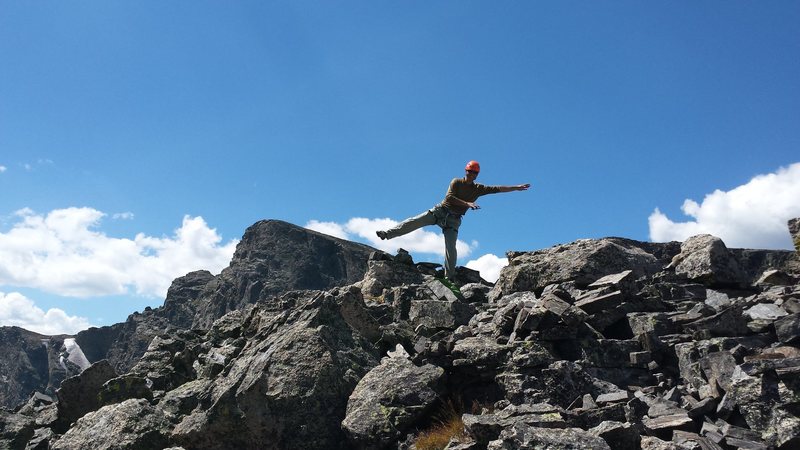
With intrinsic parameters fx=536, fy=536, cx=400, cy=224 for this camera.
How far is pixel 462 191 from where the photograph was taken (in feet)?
75.4

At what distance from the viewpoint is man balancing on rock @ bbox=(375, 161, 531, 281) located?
22.9 metres

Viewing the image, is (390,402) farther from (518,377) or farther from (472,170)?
(472,170)

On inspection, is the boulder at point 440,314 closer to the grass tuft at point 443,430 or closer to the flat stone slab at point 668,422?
the grass tuft at point 443,430

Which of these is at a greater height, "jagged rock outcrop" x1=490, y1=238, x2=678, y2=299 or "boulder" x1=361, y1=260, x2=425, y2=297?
"boulder" x1=361, y1=260, x2=425, y2=297

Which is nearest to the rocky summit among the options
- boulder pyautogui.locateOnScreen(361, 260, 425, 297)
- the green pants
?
the green pants

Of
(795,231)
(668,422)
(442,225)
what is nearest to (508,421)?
(668,422)

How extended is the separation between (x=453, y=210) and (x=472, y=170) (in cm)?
188

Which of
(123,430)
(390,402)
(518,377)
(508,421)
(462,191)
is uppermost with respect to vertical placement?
(462,191)

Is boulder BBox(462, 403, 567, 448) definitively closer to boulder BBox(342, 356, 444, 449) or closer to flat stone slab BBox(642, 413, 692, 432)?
flat stone slab BBox(642, 413, 692, 432)

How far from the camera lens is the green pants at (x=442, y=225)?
23.0 metres

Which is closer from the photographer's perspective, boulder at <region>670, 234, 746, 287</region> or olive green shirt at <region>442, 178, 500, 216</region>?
boulder at <region>670, 234, 746, 287</region>

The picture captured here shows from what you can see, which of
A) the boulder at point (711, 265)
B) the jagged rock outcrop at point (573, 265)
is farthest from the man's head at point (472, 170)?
the boulder at point (711, 265)

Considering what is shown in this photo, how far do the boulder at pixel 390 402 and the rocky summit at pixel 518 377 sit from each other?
3 cm

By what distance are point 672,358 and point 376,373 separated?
695cm
